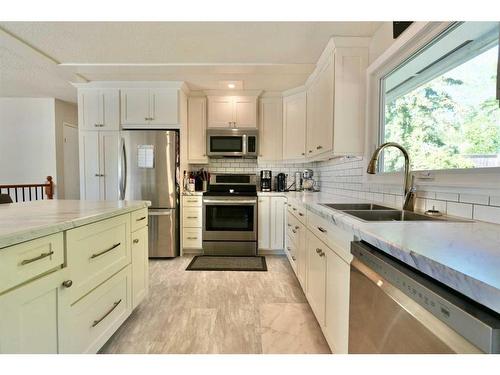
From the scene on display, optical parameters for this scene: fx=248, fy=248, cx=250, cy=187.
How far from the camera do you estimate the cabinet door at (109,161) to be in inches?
130

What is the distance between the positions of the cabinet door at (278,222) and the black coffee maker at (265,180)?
1.19 feet

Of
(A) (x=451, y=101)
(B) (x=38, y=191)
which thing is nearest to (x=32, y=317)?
(A) (x=451, y=101)

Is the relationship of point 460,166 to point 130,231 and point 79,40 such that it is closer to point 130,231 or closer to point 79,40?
point 130,231

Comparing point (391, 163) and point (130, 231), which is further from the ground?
point (391, 163)

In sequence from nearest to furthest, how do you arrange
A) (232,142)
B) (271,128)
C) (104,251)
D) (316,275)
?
(104,251), (316,275), (232,142), (271,128)

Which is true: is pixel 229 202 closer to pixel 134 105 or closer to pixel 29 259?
pixel 134 105

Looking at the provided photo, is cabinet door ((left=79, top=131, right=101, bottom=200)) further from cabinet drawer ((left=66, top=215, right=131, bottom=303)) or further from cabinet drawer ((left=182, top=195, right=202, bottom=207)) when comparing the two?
cabinet drawer ((left=66, top=215, right=131, bottom=303))

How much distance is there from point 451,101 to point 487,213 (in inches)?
25.6

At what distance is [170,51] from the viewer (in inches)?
96.7

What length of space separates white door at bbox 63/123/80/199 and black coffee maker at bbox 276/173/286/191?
384 cm
